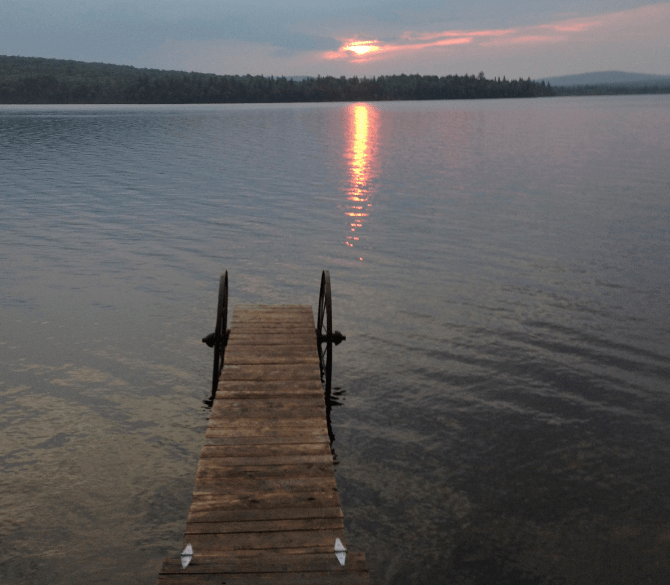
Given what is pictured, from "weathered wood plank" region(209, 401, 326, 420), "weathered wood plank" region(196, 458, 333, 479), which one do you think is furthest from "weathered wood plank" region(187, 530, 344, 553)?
"weathered wood plank" region(209, 401, 326, 420)

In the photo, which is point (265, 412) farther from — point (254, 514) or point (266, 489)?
point (254, 514)

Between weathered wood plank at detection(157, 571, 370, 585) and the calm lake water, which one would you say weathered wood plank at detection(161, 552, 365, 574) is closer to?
weathered wood plank at detection(157, 571, 370, 585)

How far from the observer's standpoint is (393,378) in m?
17.2

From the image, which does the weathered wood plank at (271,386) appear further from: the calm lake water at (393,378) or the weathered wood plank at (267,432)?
the calm lake water at (393,378)

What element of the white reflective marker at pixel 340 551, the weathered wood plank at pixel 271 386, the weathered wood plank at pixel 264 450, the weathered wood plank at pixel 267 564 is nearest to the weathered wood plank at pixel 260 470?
the weathered wood plank at pixel 264 450

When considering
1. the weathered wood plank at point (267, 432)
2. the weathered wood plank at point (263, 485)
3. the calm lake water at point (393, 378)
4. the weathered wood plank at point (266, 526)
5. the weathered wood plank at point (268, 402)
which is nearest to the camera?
the weathered wood plank at point (266, 526)

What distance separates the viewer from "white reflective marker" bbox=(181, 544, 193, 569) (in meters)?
7.53

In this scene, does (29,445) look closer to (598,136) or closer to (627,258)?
(627,258)

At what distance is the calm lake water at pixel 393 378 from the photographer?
11.0 meters

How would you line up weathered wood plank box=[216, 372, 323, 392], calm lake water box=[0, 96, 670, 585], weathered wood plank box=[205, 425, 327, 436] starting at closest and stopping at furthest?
weathered wood plank box=[205, 425, 327, 436], calm lake water box=[0, 96, 670, 585], weathered wood plank box=[216, 372, 323, 392]

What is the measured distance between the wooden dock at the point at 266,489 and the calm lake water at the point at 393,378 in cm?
197

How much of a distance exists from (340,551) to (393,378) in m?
9.54

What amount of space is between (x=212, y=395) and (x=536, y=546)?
8835 mm

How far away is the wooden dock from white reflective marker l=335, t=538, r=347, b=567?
50 millimetres
